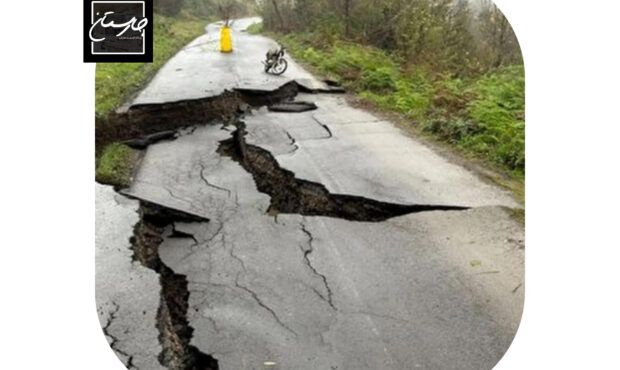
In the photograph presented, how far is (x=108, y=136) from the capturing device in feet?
22.1

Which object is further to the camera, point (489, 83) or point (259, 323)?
point (489, 83)

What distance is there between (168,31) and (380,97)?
18.1ft

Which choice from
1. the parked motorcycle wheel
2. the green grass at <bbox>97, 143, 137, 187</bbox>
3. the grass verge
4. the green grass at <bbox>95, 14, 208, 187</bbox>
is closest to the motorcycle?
the parked motorcycle wheel

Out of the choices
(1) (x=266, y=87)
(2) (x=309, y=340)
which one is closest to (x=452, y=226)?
(2) (x=309, y=340)

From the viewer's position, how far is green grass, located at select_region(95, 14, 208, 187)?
4.56 metres

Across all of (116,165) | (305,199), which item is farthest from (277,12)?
(305,199)

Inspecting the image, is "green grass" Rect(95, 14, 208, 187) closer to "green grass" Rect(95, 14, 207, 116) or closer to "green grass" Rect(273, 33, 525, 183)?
"green grass" Rect(95, 14, 207, 116)

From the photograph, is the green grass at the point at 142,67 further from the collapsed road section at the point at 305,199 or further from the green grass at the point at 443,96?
the green grass at the point at 443,96

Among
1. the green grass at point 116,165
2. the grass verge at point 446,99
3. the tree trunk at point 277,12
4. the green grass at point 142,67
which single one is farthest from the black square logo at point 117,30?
the tree trunk at point 277,12

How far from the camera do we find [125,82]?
545 cm

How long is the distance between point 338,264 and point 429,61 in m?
6.72

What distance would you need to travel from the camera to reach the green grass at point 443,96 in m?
5.87

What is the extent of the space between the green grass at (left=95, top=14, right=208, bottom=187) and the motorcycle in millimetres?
3745

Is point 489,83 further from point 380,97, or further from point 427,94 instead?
point 380,97
